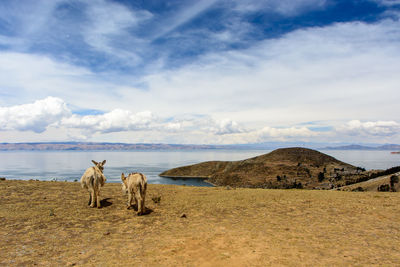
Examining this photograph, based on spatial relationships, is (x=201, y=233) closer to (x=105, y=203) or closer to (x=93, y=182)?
(x=93, y=182)

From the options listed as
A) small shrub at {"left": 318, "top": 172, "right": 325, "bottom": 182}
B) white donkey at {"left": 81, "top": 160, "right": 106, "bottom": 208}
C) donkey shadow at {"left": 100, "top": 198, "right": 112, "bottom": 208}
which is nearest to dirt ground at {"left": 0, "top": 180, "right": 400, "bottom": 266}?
donkey shadow at {"left": 100, "top": 198, "right": 112, "bottom": 208}

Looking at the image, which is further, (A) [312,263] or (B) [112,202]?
(B) [112,202]

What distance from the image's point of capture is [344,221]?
1114 cm

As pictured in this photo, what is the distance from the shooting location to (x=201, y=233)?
31.8 ft

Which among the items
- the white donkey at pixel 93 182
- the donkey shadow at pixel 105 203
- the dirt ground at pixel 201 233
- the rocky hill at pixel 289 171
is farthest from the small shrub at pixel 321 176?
the white donkey at pixel 93 182

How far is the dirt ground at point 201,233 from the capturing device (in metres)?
7.27

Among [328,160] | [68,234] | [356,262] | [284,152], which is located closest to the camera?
[356,262]

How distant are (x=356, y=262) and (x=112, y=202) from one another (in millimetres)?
13521

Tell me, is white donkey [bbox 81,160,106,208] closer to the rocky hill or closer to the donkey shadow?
the donkey shadow

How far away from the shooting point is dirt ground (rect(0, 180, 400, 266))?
7.27 m

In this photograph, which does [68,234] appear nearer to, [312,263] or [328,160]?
[312,263]

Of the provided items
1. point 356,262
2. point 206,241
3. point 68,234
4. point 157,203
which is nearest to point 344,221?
point 356,262

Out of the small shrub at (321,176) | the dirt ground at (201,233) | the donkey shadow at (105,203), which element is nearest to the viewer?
the dirt ground at (201,233)

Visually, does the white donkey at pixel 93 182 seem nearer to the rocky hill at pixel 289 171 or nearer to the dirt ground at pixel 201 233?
the dirt ground at pixel 201 233
